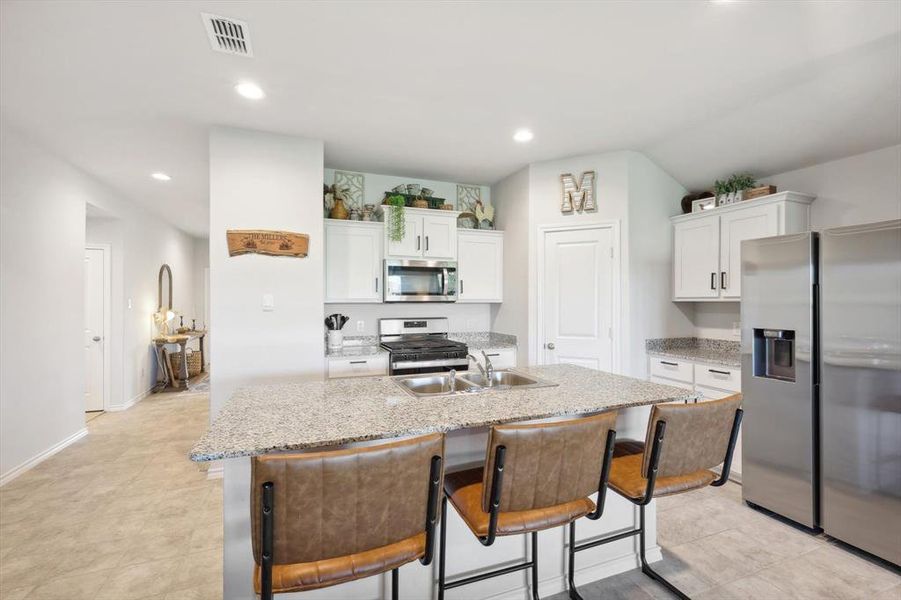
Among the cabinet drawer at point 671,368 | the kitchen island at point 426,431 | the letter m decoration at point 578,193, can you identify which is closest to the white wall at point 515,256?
the letter m decoration at point 578,193

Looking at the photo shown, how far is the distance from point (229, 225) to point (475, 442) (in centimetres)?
255

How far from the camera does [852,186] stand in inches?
122

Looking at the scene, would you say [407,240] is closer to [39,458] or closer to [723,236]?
[723,236]

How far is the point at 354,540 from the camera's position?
114cm

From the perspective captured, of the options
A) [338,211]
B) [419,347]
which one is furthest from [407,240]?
[419,347]

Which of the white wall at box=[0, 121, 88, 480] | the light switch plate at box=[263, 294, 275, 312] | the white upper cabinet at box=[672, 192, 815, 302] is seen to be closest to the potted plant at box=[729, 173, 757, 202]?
the white upper cabinet at box=[672, 192, 815, 302]

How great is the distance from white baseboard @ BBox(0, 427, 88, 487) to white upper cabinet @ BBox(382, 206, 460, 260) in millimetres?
3340

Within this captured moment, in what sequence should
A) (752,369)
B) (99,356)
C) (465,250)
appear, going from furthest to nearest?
(99,356) < (465,250) < (752,369)

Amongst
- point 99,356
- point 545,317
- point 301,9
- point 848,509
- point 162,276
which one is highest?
point 301,9

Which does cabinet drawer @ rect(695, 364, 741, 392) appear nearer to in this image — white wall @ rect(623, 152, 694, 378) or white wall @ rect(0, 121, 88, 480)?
white wall @ rect(623, 152, 694, 378)

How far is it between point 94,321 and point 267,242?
11.2 ft

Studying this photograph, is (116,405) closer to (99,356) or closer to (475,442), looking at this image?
(99,356)

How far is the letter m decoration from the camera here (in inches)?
150

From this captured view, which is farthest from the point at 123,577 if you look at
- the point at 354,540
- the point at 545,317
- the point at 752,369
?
the point at 752,369
